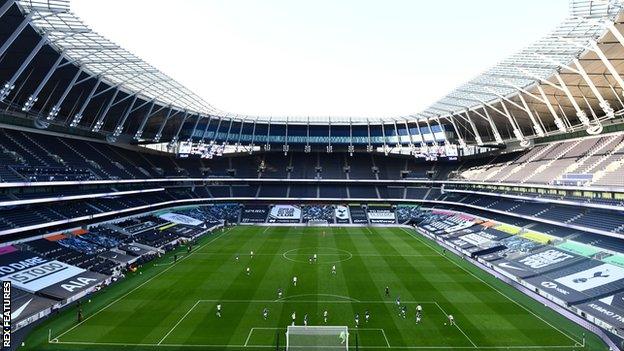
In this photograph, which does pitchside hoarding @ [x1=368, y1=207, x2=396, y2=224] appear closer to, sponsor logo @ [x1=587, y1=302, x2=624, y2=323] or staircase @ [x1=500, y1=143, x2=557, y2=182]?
staircase @ [x1=500, y1=143, x2=557, y2=182]

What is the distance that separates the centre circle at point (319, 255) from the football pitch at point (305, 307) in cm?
12

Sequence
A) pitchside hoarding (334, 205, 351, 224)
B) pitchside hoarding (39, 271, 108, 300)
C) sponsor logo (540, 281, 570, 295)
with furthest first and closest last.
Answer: pitchside hoarding (334, 205, 351, 224) < sponsor logo (540, 281, 570, 295) < pitchside hoarding (39, 271, 108, 300)

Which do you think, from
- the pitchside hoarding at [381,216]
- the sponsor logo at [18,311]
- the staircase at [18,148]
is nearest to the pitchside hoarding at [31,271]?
the sponsor logo at [18,311]

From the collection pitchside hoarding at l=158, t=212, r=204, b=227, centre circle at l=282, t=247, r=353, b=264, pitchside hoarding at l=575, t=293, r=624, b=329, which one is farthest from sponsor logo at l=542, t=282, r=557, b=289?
Answer: pitchside hoarding at l=158, t=212, r=204, b=227

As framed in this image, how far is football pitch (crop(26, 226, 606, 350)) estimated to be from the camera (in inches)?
981

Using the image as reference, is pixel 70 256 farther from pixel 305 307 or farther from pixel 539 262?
pixel 539 262

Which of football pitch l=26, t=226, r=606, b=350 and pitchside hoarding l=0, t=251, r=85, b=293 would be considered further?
pitchside hoarding l=0, t=251, r=85, b=293

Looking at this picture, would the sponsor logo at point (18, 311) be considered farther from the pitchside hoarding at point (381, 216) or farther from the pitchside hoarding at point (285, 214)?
the pitchside hoarding at point (381, 216)

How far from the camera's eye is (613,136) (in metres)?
49.9

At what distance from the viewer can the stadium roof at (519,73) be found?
32.9m

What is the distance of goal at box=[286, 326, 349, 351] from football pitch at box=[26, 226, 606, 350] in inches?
52.1

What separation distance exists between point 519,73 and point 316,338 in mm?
37756

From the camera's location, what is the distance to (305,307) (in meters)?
30.6

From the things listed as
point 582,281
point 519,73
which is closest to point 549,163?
point 519,73
